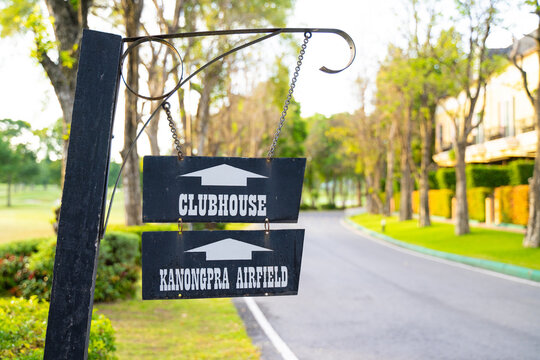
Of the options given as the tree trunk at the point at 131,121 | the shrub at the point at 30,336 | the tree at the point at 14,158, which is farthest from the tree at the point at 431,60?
the tree at the point at 14,158

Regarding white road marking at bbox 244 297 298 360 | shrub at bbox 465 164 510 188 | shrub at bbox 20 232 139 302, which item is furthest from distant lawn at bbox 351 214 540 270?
shrub at bbox 20 232 139 302

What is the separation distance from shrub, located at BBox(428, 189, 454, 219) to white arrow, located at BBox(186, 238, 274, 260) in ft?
105

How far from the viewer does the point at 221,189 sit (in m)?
3.71

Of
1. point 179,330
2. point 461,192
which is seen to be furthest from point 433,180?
point 179,330

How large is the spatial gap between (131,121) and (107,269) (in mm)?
5167

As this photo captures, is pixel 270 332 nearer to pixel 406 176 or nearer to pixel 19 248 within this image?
pixel 19 248

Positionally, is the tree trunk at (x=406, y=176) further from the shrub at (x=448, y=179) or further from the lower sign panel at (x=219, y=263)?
the lower sign panel at (x=219, y=263)

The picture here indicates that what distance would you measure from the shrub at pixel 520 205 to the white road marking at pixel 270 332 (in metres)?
17.6

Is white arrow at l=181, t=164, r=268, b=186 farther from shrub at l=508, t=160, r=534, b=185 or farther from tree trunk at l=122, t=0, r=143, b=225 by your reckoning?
shrub at l=508, t=160, r=534, b=185

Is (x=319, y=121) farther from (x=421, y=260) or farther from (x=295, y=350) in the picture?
(x=295, y=350)

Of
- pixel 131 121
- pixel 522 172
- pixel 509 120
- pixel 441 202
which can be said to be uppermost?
pixel 509 120

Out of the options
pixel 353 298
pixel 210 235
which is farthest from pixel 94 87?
pixel 353 298

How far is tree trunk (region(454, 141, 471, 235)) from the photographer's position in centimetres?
2238

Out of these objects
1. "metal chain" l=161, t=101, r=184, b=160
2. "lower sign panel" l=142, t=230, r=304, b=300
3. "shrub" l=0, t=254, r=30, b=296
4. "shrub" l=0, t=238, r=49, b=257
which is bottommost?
"shrub" l=0, t=254, r=30, b=296
